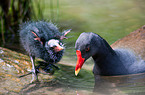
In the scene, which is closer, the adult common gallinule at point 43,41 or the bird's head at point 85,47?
the bird's head at point 85,47

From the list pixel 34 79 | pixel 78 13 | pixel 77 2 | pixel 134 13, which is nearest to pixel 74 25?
pixel 78 13

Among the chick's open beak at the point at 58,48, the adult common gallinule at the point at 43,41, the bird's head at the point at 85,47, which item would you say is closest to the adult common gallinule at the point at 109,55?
the bird's head at the point at 85,47

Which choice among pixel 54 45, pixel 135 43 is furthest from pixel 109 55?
pixel 54 45

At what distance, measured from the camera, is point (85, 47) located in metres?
3.56

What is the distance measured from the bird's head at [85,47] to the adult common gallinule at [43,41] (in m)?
0.57

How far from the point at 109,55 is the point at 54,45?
834mm

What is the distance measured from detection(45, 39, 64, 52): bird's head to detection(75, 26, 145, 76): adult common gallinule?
52cm

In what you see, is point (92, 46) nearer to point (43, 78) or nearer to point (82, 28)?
point (43, 78)

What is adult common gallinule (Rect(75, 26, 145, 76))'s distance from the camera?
3.58 m

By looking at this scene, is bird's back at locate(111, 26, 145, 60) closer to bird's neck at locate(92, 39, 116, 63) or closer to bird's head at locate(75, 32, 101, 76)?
bird's neck at locate(92, 39, 116, 63)

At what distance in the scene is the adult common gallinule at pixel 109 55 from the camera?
358 centimetres

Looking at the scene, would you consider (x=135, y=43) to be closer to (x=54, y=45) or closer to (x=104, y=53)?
(x=104, y=53)

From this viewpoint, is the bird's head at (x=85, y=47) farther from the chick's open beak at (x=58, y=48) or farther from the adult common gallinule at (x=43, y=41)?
the adult common gallinule at (x=43, y=41)

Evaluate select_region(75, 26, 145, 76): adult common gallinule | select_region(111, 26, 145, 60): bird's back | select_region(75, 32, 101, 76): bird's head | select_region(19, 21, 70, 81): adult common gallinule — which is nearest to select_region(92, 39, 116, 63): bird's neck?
select_region(75, 26, 145, 76): adult common gallinule
